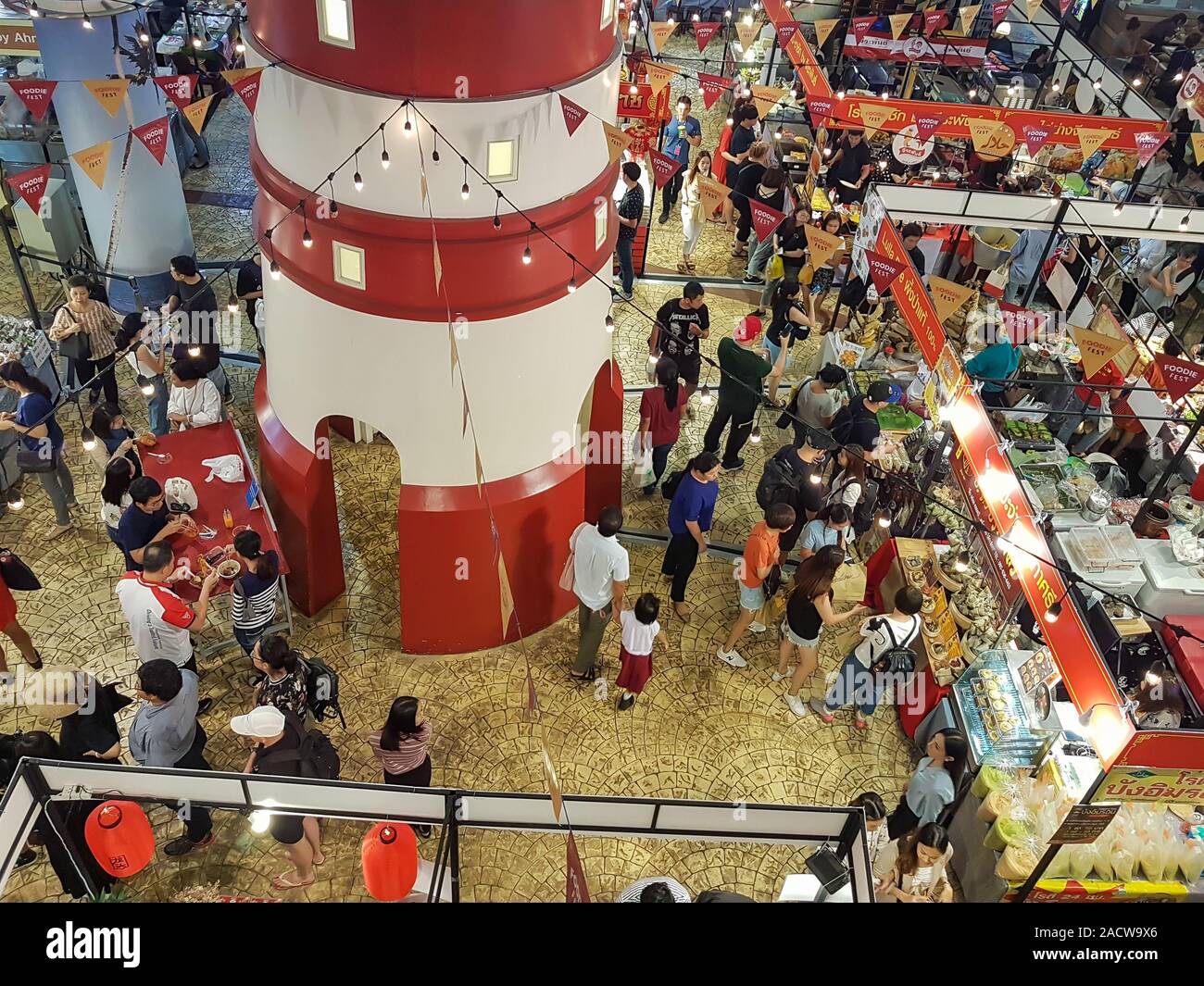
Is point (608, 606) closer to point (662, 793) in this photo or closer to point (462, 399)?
point (662, 793)

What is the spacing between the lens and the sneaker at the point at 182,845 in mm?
6590

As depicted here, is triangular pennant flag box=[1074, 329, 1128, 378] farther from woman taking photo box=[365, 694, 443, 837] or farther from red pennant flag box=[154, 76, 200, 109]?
red pennant flag box=[154, 76, 200, 109]

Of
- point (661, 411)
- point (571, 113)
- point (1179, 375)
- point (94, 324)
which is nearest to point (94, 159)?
point (94, 324)

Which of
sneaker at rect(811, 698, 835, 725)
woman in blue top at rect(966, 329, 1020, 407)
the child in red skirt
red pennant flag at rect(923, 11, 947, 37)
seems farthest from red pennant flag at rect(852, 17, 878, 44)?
the child in red skirt

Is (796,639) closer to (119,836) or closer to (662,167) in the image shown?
(119,836)

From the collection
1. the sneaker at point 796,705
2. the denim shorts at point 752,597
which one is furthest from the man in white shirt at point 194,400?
the sneaker at point 796,705

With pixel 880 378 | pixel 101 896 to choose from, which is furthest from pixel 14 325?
pixel 880 378

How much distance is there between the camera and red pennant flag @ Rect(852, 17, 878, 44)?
1447 cm

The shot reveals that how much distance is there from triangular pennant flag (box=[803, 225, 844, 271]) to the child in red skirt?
176 inches

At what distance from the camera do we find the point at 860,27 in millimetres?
14945

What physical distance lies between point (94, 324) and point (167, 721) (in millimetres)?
4653

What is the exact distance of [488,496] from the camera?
24.8ft

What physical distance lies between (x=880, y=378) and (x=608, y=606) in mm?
4556

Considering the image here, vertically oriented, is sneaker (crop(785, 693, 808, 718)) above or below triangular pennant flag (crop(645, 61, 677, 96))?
below
